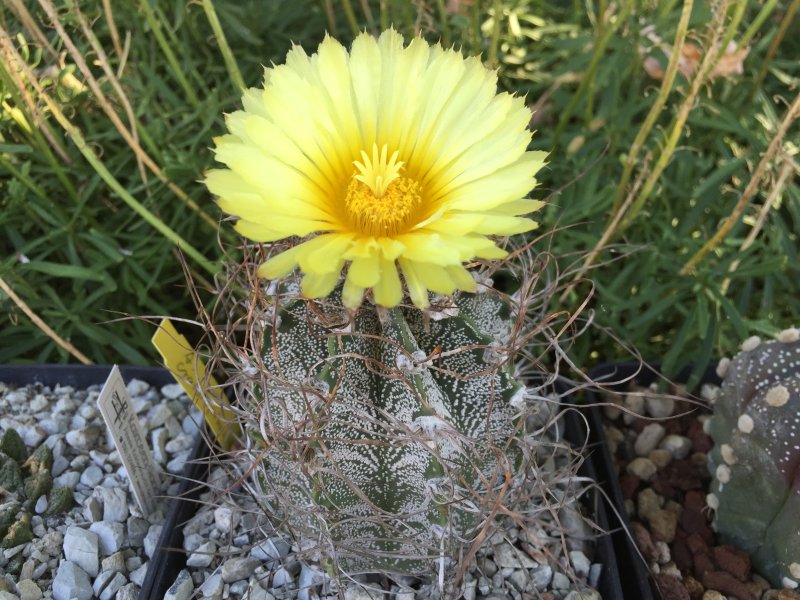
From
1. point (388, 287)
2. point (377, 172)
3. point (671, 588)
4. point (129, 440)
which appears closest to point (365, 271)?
point (388, 287)

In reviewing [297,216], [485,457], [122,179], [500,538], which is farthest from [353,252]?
[122,179]

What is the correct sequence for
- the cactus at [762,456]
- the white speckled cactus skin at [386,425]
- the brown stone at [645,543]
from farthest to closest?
the brown stone at [645,543]
the cactus at [762,456]
the white speckled cactus skin at [386,425]

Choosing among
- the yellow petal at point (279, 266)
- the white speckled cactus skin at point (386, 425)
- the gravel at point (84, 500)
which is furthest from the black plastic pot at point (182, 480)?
the yellow petal at point (279, 266)

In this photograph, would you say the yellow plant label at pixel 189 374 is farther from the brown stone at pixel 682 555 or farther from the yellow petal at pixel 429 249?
the brown stone at pixel 682 555

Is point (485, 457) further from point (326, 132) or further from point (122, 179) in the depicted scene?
point (122, 179)

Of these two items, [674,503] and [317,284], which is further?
[674,503]

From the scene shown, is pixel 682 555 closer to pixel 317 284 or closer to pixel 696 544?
pixel 696 544
